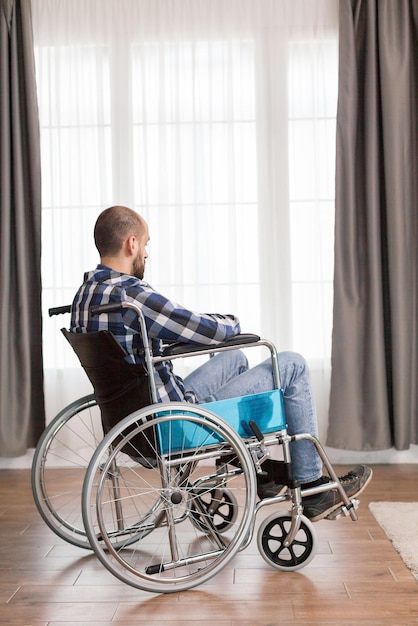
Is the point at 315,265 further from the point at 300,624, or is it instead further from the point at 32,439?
the point at 300,624

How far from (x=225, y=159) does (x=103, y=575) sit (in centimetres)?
213

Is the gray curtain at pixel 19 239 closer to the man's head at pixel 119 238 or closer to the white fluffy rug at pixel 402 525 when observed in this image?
the man's head at pixel 119 238

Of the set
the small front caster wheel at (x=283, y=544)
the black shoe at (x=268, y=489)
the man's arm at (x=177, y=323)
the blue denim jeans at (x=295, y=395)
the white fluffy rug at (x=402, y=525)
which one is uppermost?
the man's arm at (x=177, y=323)

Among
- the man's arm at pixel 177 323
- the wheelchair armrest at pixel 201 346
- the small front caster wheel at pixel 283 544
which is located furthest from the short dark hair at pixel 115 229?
the small front caster wheel at pixel 283 544

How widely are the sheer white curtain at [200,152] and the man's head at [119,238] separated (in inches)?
54.8

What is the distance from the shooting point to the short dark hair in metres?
2.35

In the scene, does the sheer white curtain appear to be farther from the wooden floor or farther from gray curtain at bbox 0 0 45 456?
the wooden floor

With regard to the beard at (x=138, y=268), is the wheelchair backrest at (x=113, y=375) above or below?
below

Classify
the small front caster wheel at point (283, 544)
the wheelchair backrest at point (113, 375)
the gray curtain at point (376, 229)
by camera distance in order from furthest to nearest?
the gray curtain at point (376, 229) < the small front caster wheel at point (283, 544) < the wheelchair backrest at point (113, 375)

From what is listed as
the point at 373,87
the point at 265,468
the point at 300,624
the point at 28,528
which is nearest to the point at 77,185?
the point at 373,87

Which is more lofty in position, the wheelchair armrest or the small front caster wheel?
the wheelchair armrest

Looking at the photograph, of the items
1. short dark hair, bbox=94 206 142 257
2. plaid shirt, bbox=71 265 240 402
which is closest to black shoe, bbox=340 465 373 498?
plaid shirt, bbox=71 265 240 402

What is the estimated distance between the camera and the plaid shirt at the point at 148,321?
2.16 metres

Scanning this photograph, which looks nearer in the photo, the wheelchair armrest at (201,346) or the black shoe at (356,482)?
the wheelchair armrest at (201,346)
